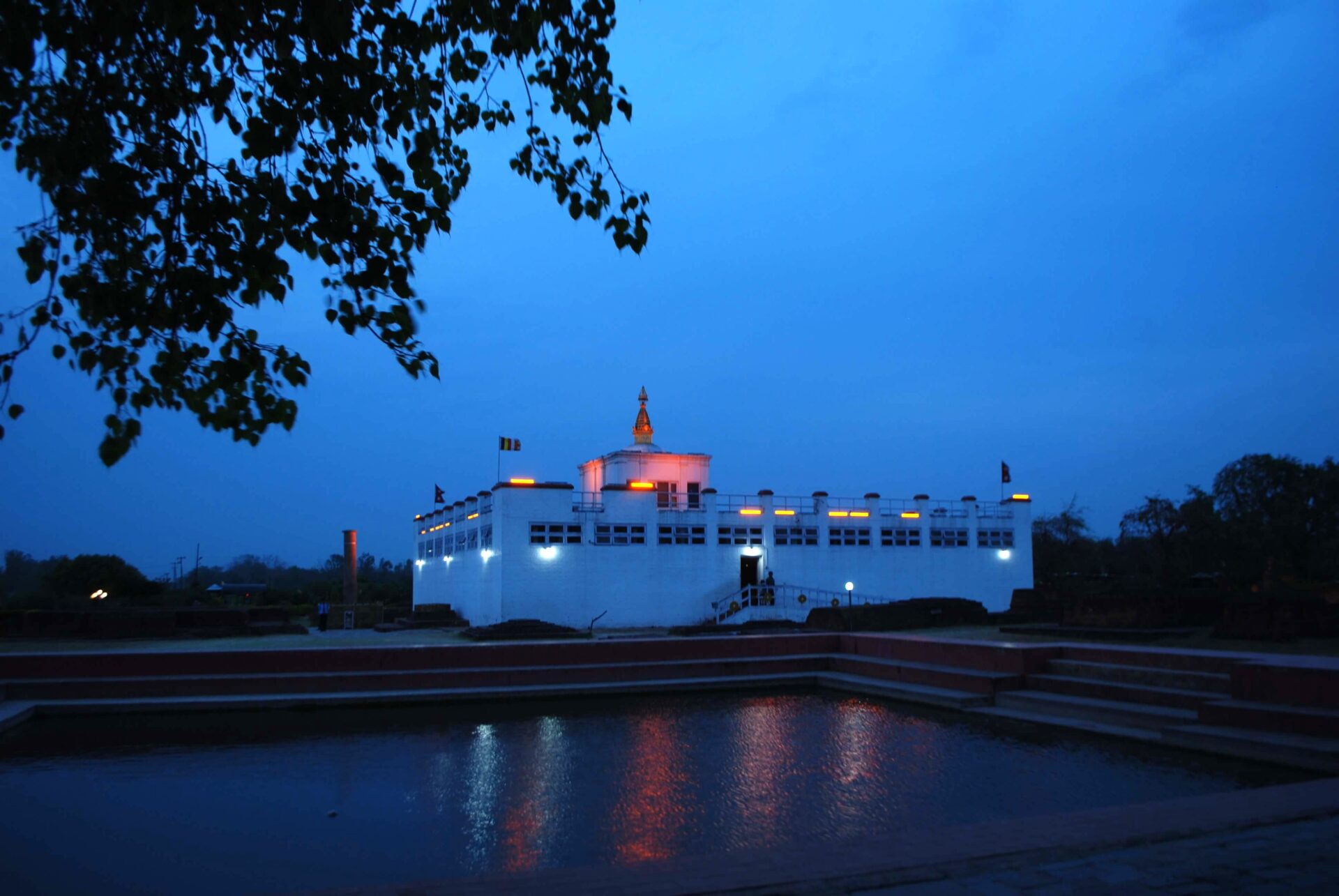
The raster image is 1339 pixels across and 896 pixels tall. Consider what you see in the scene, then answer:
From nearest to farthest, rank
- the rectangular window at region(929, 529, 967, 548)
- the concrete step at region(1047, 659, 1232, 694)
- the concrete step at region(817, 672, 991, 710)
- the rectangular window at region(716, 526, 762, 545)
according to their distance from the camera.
Answer: 1. the concrete step at region(1047, 659, 1232, 694)
2. the concrete step at region(817, 672, 991, 710)
3. the rectangular window at region(716, 526, 762, 545)
4. the rectangular window at region(929, 529, 967, 548)

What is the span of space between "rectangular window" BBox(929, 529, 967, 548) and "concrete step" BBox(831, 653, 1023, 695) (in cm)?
2410

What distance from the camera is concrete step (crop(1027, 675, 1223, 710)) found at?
1138 cm

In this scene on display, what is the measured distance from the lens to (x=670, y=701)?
1529 centimetres

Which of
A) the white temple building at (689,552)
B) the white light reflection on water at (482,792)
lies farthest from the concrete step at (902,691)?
the white temple building at (689,552)

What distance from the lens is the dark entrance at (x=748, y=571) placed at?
3797 centimetres

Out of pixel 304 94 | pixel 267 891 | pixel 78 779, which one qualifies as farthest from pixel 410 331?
pixel 78 779

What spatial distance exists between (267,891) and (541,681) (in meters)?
10.00

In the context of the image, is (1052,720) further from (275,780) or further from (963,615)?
(963,615)

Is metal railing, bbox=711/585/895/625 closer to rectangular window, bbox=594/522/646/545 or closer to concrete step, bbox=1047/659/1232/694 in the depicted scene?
rectangular window, bbox=594/522/646/545

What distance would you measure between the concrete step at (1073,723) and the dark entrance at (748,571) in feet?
80.6

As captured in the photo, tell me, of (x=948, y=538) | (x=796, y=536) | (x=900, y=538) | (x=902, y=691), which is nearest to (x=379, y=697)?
(x=902, y=691)

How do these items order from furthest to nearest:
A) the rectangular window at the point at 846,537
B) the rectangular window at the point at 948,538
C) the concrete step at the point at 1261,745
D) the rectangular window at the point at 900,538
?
the rectangular window at the point at 948,538 → the rectangular window at the point at 900,538 → the rectangular window at the point at 846,537 → the concrete step at the point at 1261,745

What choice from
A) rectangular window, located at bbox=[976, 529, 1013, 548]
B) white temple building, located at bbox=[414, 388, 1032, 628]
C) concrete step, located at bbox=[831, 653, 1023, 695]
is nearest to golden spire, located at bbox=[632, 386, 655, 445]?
white temple building, located at bbox=[414, 388, 1032, 628]

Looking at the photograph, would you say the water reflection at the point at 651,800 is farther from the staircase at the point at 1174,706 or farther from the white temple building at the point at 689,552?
the white temple building at the point at 689,552
